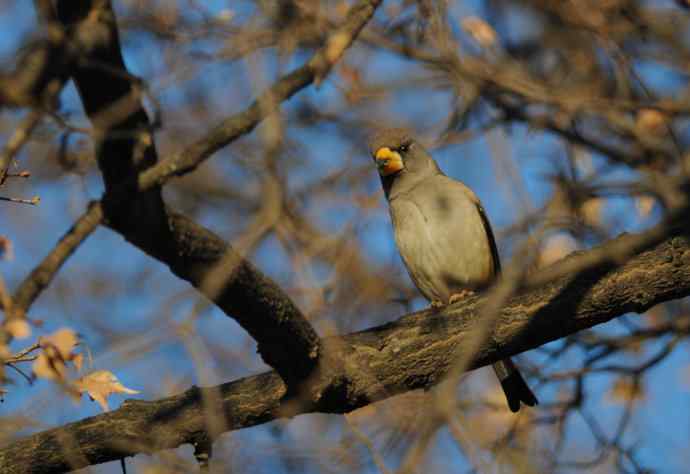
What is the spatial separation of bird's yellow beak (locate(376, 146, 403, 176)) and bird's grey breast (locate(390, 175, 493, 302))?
193 millimetres

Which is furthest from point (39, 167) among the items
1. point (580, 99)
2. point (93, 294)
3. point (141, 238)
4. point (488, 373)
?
point (488, 373)

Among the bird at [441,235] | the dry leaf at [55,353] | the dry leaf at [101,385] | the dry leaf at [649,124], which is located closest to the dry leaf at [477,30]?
the bird at [441,235]

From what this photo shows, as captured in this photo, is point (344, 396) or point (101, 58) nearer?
point (101, 58)

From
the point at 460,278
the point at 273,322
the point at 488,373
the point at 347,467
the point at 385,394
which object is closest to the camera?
the point at 347,467

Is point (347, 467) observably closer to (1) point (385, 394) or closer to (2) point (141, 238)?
(1) point (385, 394)

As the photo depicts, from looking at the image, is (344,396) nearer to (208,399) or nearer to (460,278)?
(208,399)

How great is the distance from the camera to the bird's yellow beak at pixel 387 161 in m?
5.60

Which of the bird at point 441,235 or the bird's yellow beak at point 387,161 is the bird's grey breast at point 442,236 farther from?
the bird's yellow beak at point 387,161

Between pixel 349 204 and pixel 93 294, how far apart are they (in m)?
2.42

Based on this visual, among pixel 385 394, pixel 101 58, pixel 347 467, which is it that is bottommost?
pixel 347 467

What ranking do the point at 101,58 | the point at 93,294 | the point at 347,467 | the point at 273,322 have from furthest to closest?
the point at 93,294, the point at 273,322, the point at 347,467, the point at 101,58

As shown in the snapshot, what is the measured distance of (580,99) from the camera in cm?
578

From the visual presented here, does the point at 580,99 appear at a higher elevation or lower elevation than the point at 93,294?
lower

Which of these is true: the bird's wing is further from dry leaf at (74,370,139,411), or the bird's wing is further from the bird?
dry leaf at (74,370,139,411)
